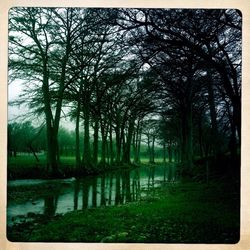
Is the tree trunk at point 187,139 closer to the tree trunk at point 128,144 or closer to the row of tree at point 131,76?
the row of tree at point 131,76

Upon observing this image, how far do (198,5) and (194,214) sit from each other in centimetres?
161

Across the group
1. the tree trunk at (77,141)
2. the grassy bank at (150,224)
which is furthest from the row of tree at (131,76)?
the grassy bank at (150,224)

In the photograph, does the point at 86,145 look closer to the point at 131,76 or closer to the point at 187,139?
the point at 131,76

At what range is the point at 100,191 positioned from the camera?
3.61 m

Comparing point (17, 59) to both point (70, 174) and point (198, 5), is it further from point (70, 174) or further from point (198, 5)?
point (198, 5)

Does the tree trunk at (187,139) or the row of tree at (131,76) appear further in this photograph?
the tree trunk at (187,139)

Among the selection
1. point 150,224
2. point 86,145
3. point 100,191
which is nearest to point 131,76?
point 86,145

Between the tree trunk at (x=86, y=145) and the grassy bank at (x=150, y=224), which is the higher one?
the tree trunk at (x=86, y=145)

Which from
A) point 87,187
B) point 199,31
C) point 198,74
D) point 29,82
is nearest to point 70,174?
point 87,187

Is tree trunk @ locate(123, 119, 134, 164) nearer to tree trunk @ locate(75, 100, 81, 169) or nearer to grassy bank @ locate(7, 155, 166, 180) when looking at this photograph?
grassy bank @ locate(7, 155, 166, 180)

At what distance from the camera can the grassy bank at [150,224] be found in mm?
3523

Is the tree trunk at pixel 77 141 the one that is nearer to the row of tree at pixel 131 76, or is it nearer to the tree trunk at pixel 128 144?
the row of tree at pixel 131 76

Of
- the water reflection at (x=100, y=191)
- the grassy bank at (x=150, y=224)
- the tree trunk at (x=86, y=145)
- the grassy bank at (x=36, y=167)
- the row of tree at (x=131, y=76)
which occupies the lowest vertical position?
the grassy bank at (x=150, y=224)

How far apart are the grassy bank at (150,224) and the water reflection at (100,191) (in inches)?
2.4
